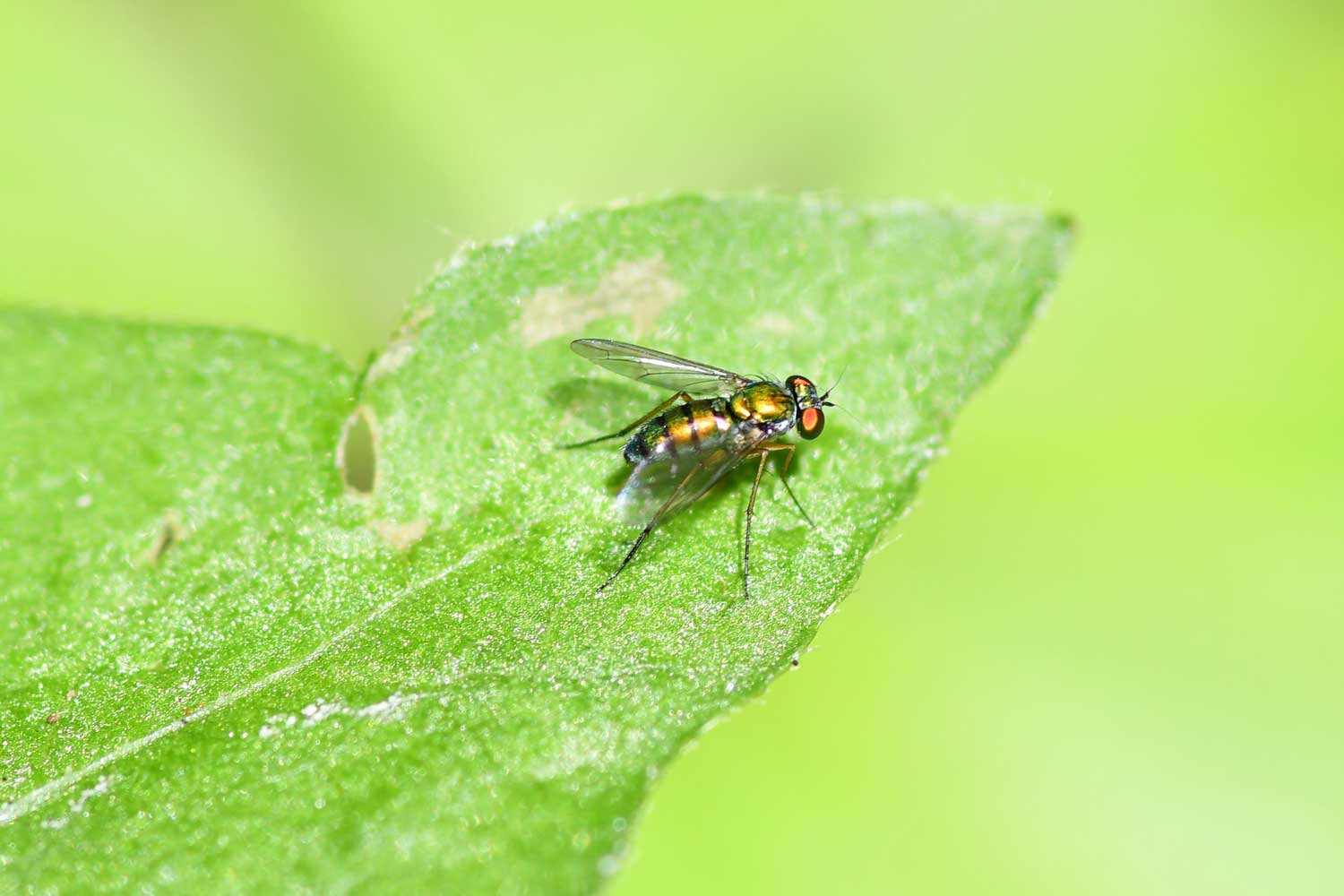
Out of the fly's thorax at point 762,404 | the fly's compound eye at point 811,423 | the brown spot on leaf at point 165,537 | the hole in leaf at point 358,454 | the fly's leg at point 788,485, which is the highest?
the fly's thorax at point 762,404

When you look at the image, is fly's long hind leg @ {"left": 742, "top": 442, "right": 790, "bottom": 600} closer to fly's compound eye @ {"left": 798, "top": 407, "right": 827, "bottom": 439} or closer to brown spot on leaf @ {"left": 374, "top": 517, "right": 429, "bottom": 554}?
fly's compound eye @ {"left": 798, "top": 407, "right": 827, "bottom": 439}

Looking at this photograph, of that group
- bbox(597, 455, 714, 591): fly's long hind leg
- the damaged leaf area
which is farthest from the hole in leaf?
bbox(597, 455, 714, 591): fly's long hind leg

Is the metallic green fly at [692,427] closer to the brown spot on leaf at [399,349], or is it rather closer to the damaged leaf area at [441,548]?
the damaged leaf area at [441,548]

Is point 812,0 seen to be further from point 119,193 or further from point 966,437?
point 119,193

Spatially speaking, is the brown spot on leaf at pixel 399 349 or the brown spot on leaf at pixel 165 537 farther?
the brown spot on leaf at pixel 399 349

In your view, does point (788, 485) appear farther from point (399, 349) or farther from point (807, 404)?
point (399, 349)

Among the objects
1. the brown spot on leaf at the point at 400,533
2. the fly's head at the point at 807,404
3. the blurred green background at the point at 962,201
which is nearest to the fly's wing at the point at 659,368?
the fly's head at the point at 807,404
